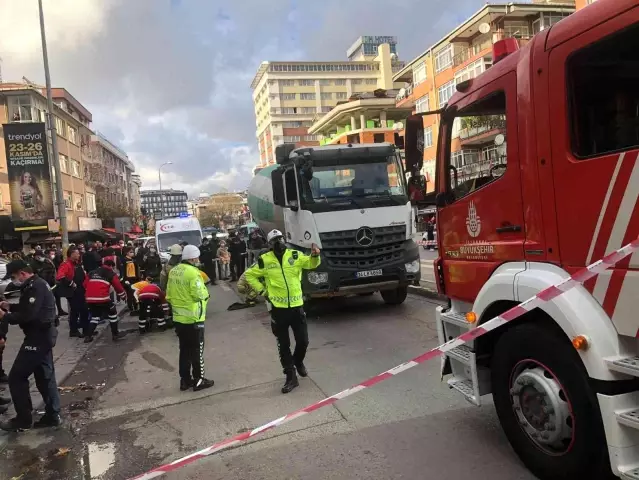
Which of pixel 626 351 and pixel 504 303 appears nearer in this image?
pixel 626 351

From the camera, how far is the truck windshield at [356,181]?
8.86 m

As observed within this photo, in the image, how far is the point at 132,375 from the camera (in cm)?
676

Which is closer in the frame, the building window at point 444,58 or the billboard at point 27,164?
the billboard at point 27,164

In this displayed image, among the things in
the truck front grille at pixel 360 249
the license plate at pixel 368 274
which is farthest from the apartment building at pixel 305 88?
the license plate at pixel 368 274

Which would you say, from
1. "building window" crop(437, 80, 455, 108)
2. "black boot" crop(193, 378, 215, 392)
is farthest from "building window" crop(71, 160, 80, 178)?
"black boot" crop(193, 378, 215, 392)

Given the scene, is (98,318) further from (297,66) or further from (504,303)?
(297,66)

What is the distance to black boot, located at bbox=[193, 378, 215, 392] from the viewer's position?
574 centimetres

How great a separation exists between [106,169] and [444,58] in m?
43.7

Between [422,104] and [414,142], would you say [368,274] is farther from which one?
[422,104]

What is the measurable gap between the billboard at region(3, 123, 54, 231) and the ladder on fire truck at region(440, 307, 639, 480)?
27.2m

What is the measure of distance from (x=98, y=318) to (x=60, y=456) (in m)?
5.17

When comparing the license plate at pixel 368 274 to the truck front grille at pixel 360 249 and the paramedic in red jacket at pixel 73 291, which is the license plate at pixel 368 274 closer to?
the truck front grille at pixel 360 249

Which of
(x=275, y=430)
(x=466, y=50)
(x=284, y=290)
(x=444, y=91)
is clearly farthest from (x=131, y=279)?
(x=444, y=91)

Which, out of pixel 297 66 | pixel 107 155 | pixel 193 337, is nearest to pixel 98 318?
pixel 193 337
